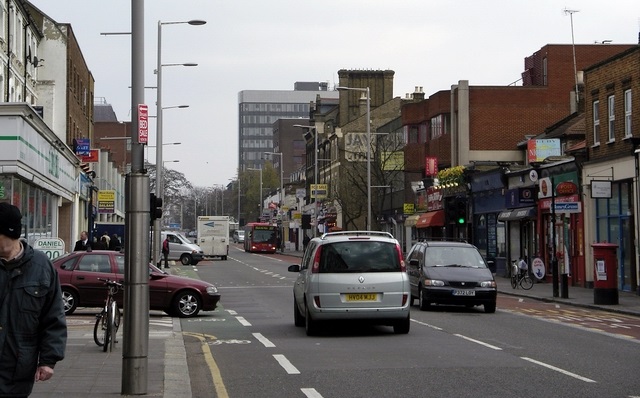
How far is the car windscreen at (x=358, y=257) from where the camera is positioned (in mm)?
18203

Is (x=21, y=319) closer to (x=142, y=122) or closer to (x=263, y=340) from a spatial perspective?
(x=142, y=122)

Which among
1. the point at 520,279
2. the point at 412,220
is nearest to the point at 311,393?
the point at 520,279

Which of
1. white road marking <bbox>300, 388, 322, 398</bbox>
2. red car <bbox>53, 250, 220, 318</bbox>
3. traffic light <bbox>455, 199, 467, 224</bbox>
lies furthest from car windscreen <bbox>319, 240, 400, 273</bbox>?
traffic light <bbox>455, 199, 467, 224</bbox>

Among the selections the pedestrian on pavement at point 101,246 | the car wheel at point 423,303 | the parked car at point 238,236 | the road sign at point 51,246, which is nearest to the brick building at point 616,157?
the car wheel at point 423,303

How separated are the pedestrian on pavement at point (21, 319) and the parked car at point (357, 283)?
38.6ft

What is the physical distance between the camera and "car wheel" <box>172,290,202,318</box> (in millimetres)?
23108

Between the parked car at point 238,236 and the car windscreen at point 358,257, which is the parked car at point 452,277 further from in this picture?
the parked car at point 238,236

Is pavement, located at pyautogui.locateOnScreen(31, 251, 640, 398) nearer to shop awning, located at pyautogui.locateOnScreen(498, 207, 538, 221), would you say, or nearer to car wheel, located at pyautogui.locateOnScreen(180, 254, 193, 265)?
shop awning, located at pyautogui.locateOnScreen(498, 207, 538, 221)

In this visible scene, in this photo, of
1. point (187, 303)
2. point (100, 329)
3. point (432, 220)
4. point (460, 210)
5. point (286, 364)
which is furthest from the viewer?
point (432, 220)

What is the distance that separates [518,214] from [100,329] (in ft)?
103

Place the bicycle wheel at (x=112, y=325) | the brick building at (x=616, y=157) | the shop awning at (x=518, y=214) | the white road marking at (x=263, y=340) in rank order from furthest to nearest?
the shop awning at (x=518, y=214), the brick building at (x=616, y=157), the white road marking at (x=263, y=340), the bicycle wheel at (x=112, y=325)

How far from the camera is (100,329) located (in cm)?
1630

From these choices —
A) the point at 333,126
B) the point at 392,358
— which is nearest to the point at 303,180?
the point at 333,126

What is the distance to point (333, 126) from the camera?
101500 mm
